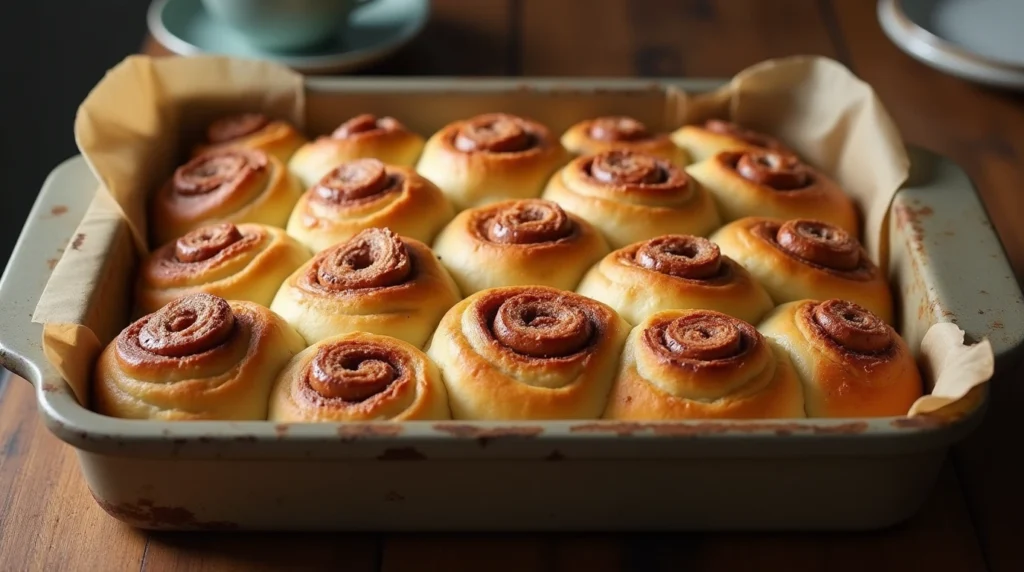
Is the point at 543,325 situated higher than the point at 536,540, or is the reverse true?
the point at 543,325

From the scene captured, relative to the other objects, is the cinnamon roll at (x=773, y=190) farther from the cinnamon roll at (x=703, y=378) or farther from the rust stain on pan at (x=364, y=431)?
the rust stain on pan at (x=364, y=431)

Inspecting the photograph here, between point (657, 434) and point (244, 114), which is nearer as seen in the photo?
point (657, 434)

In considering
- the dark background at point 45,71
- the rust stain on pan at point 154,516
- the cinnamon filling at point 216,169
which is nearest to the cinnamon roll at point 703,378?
the rust stain on pan at point 154,516

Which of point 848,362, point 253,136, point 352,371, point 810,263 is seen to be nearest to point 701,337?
point 848,362

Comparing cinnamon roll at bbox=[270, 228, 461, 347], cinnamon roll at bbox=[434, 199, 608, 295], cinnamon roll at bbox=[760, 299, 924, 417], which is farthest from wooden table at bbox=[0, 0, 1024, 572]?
cinnamon roll at bbox=[434, 199, 608, 295]

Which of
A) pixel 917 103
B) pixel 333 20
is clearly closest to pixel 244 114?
pixel 333 20

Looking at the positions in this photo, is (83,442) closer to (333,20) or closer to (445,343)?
(445,343)

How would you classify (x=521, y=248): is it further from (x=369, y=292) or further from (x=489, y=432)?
(x=489, y=432)
